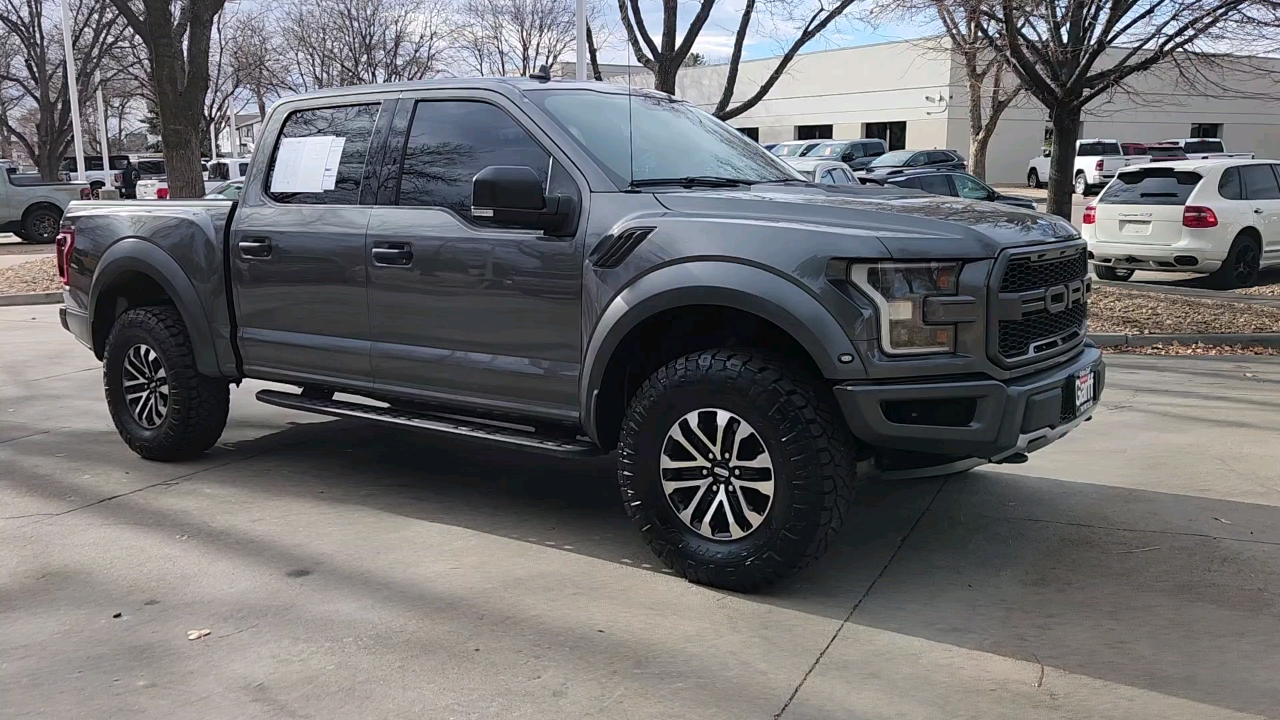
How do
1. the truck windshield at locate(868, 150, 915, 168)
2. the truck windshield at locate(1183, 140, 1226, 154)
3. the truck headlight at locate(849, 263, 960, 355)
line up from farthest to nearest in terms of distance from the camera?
the truck windshield at locate(1183, 140, 1226, 154)
the truck windshield at locate(868, 150, 915, 168)
the truck headlight at locate(849, 263, 960, 355)

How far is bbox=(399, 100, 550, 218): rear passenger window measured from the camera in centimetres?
472

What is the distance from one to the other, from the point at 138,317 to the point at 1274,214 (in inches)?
508

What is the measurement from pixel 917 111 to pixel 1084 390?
142 ft

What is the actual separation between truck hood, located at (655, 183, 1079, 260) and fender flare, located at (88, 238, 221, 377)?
282 cm

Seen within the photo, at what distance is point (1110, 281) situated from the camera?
1354cm

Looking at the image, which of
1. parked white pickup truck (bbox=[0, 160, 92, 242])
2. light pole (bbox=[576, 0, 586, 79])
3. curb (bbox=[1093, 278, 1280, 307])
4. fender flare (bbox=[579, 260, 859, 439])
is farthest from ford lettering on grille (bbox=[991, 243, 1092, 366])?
parked white pickup truck (bbox=[0, 160, 92, 242])

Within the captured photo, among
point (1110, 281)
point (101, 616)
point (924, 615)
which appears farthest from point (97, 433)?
point (1110, 281)

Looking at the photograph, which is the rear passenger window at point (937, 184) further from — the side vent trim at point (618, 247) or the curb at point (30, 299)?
the side vent trim at point (618, 247)

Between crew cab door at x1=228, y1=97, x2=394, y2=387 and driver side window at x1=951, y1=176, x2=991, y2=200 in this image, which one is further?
driver side window at x1=951, y1=176, x2=991, y2=200

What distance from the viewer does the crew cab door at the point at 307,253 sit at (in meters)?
5.12

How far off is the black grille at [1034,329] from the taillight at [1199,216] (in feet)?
30.5

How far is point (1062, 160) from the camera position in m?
12.5

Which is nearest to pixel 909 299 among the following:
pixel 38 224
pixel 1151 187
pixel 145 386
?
pixel 145 386

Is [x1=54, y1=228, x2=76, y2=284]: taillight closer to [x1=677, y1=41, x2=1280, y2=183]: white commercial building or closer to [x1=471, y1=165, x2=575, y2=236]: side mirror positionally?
[x1=471, y1=165, x2=575, y2=236]: side mirror
